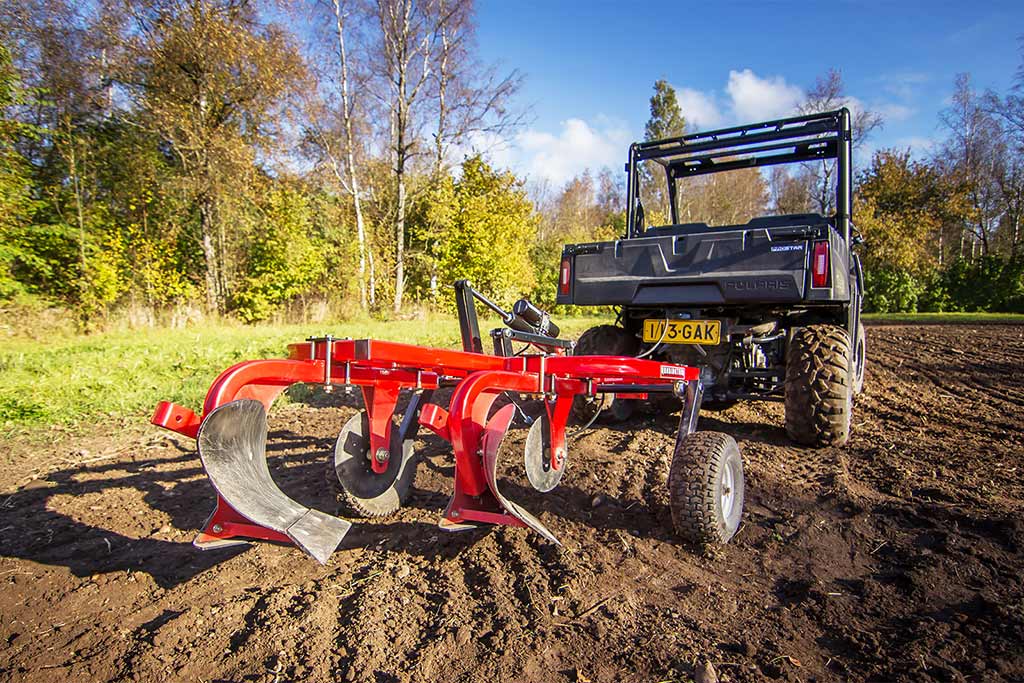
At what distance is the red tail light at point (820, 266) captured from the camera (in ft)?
14.4

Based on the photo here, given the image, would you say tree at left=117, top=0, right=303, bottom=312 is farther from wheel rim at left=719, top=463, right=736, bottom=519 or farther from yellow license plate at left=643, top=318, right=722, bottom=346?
wheel rim at left=719, top=463, right=736, bottom=519

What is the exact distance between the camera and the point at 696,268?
15.9ft

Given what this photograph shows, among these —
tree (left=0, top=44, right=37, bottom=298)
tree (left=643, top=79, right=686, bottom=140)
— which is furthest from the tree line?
tree (left=643, top=79, right=686, bottom=140)

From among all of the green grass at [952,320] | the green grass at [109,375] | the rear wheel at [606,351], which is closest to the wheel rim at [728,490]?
the rear wheel at [606,351]

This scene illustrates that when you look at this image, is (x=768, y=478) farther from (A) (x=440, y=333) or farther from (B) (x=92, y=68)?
(B) (x=92, y=68)

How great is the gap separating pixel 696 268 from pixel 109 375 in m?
6.38

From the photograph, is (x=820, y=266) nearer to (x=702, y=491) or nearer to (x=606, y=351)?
(x=606, y=351)

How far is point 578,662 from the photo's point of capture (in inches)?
83.7

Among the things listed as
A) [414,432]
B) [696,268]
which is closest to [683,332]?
[696,268]

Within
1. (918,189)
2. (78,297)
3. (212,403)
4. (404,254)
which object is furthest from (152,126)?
A: (918,189)

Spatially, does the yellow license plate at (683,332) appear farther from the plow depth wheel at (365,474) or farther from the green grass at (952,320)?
the green grass at (952,320)

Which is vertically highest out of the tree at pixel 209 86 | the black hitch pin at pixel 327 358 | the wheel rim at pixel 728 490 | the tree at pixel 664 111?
the tree at pixel 664 111

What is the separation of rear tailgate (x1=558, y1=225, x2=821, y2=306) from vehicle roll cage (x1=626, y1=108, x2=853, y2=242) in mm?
923

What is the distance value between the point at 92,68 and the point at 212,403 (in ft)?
58.2
